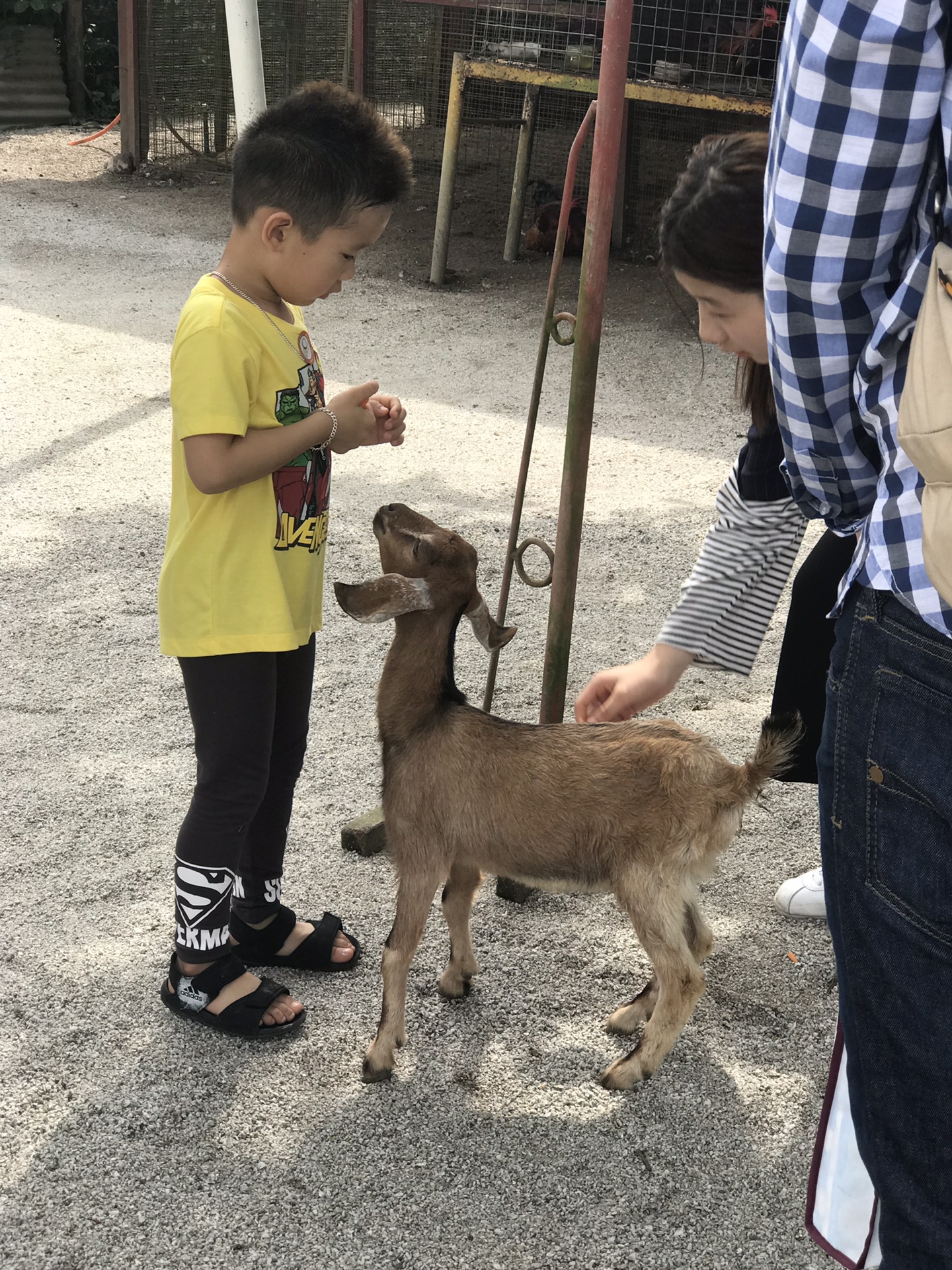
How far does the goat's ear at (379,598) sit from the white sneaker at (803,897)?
1.28 meters

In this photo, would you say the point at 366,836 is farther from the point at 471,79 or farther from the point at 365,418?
the point at 471,79

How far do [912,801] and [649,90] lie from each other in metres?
7.26

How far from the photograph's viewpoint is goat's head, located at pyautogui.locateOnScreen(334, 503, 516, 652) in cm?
246

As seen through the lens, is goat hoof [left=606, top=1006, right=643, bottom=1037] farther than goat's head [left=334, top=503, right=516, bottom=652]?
Yes

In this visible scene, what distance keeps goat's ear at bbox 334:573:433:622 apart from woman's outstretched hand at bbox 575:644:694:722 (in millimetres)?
426

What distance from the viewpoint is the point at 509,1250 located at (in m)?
2.13

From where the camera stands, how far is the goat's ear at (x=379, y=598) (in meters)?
2.44

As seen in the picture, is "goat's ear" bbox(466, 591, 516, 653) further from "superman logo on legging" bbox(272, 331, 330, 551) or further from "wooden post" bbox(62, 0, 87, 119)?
"wooden post" bbox(62, 0, 87, 119)

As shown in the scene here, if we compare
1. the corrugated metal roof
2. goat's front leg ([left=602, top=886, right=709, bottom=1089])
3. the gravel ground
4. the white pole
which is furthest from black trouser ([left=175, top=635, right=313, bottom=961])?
the corrugated metal roof

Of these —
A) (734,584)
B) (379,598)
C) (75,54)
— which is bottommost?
(379,598)

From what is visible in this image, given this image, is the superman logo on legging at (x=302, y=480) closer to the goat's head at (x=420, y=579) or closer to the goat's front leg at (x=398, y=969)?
the goat's head at (x=420, y=579)

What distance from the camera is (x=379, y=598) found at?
2453mm

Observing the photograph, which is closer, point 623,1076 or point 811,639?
point 623,1076

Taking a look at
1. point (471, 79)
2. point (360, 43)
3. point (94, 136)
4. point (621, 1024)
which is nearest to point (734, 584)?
point (621, 1024)
